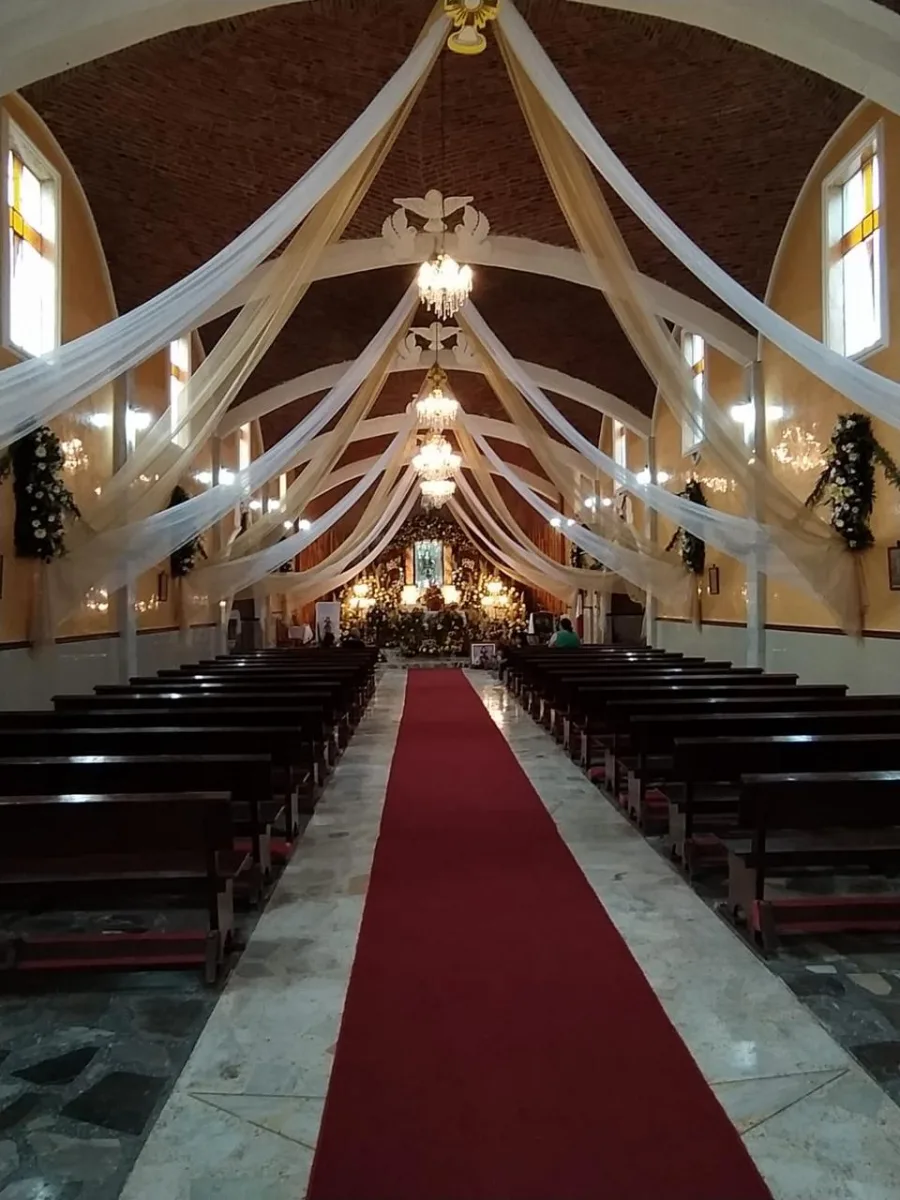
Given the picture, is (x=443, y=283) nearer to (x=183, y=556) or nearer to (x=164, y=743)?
(x=164, y=743)

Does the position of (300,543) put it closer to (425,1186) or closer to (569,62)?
(569,62)

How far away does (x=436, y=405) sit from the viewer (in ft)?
43.0

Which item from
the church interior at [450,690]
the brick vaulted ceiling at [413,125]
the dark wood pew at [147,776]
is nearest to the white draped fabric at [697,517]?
the church interior at [450,690]

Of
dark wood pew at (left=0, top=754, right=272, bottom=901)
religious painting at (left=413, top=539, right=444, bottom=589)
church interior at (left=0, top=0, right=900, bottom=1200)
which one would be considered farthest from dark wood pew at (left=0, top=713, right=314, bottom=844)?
religious painting at (left=413, top=539, right=444, bottom=589)

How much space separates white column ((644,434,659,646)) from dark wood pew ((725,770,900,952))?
37.2ft

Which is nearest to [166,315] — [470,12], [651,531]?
[470,12]

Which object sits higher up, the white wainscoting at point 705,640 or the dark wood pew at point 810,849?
the white wainscoting at point 705,640

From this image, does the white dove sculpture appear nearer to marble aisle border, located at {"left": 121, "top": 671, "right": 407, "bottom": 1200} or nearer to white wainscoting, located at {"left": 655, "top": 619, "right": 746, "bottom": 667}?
white wainscoting, located at {"left": 655, "top": 619, "right": 746, "bottom": 667}

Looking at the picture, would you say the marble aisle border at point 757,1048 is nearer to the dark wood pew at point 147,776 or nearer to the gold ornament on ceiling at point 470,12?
the dark wood pew at point 147,776

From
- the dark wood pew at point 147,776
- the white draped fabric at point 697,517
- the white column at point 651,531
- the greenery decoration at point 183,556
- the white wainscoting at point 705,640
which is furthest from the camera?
the white column at point 651,531

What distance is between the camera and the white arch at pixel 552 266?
1129 cm

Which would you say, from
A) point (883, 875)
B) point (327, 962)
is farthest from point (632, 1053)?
point (883, 875)

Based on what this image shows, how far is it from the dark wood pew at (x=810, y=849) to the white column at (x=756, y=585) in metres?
7.00

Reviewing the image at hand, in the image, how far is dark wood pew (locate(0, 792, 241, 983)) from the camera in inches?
147
